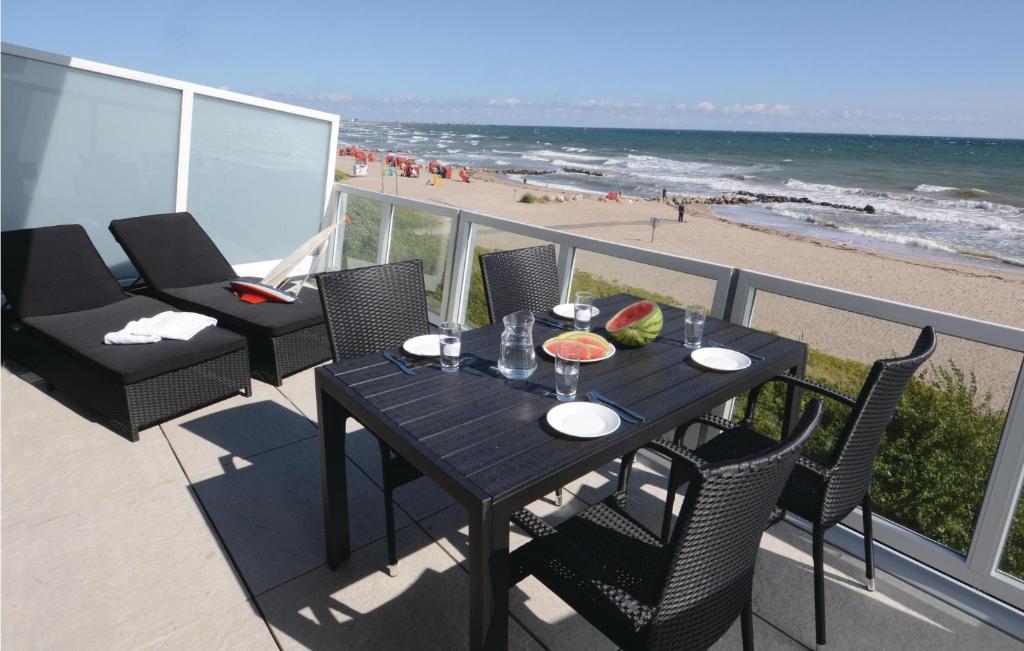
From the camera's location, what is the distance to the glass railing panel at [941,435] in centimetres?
214

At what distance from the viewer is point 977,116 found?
174ft

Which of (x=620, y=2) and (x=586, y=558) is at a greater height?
(x=620, y=2)

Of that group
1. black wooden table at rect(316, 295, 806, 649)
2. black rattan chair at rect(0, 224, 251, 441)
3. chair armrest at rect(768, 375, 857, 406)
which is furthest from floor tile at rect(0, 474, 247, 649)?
chair armrest at rect(768, 375, 857, 406)

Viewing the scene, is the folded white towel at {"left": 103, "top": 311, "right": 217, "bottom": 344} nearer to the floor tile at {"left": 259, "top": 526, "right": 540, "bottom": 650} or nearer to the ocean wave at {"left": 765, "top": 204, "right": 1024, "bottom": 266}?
the floor tile at {"left": 259, "top": 526, "right": 540, "bottom": 650}

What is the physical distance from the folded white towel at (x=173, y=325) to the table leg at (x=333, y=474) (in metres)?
1.71

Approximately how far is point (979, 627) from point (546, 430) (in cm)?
176

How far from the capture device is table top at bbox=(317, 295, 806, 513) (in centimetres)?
132

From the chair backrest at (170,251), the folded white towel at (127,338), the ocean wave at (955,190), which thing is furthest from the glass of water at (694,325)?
the ocean wave at (955,190)

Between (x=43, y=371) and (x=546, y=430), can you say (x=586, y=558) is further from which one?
(x=43, y=371)

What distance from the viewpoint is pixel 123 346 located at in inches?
118

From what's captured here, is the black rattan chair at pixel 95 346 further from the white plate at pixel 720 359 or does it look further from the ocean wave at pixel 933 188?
the ocean wave at pixel 933 188

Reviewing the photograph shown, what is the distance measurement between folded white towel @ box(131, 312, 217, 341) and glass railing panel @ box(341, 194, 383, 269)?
209 centimetres

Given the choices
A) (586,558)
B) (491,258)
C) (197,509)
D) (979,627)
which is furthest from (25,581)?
(979,627)

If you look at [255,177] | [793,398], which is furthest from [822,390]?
[255,177]
